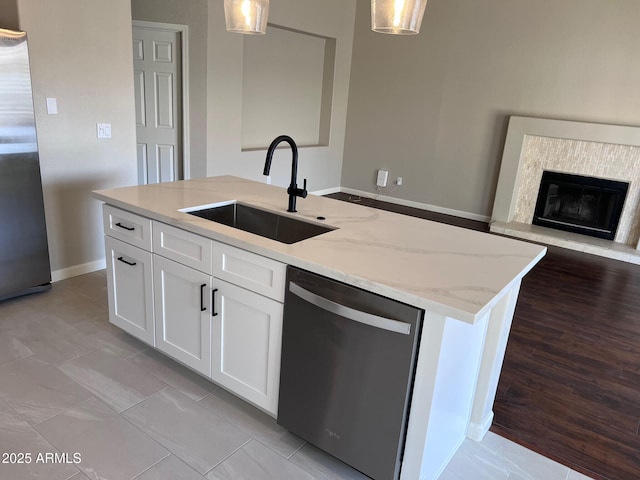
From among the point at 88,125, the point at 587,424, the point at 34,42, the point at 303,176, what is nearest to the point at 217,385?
the point at 587,424

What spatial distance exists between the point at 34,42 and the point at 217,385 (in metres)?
2.48

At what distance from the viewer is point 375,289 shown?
1606 millimetres

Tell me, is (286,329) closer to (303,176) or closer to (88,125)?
(88,125)

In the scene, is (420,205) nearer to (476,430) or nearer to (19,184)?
(476,430)

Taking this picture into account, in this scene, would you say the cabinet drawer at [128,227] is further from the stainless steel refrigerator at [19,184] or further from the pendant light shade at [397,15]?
the pendant light shade at [397,15]

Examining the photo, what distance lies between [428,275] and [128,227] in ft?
5.18

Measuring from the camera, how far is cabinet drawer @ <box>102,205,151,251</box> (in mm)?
2404

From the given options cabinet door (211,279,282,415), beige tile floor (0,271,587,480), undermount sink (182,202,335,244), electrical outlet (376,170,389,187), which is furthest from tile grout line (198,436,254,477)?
electrical outlet (376,170,389,187)

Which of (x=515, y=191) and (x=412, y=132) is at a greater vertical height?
(x=412, y=132)

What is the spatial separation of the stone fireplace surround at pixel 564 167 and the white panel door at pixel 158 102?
3.78 m

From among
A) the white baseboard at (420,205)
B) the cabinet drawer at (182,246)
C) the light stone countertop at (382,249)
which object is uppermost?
the light stone countertop at (382,249)

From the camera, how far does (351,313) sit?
1681 millimetres

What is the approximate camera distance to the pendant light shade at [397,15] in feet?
5.75

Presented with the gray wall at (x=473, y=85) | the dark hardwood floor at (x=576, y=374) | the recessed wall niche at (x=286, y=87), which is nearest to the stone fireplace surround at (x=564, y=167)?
the gray wall at (x=473, y=85)
